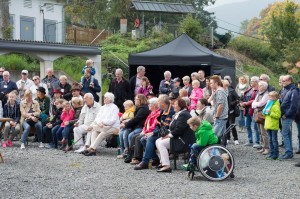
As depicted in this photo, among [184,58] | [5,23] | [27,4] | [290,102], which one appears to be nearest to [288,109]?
[290,102]

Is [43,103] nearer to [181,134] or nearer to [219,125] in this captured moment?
[219,125]

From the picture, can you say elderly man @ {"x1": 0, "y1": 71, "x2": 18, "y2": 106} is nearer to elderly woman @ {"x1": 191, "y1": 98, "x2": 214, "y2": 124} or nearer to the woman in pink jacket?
the woman in pink jacket

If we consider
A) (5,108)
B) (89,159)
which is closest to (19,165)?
(89,159)

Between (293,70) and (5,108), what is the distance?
20.1m

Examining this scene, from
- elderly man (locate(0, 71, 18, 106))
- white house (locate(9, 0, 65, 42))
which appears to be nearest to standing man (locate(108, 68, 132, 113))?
elderly man (locate(0, 71, 18, 106))

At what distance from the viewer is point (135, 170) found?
34.2ft

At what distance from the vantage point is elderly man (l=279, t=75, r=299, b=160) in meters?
11.5

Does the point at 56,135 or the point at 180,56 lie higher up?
the point at 180,56

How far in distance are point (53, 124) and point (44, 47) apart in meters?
8.28

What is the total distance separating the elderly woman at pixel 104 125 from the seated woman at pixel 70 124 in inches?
29.4

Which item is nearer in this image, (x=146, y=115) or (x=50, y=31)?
(x=146, y=115)

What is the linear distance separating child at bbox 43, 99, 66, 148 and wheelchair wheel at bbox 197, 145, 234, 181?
4.91 meters

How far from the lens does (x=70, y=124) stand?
43.0 feet

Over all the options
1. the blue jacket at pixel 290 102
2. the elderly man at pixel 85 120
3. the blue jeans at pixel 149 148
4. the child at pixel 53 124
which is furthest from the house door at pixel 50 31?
the blue jeans at pixel 149 148
